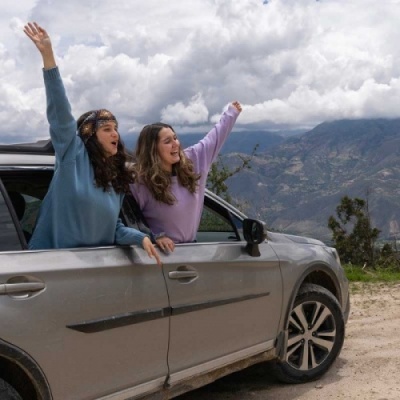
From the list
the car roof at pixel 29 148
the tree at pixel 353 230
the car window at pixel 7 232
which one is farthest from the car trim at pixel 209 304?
the tree at pixel 353 230

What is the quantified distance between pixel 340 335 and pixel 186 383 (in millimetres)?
1629

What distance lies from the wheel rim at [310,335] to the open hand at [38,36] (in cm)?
246

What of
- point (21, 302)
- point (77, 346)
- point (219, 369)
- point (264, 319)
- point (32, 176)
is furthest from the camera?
point (264, 319)

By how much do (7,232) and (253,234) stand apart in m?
1.69

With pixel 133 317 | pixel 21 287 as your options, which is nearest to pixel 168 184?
pixel 133 317

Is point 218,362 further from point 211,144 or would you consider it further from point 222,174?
point 222,174

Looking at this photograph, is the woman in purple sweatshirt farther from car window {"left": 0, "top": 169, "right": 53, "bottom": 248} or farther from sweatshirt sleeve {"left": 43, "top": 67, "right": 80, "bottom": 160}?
sweatshirt sleeve {"left": 43, "top": 67, "right": 80, "bottom": 160}

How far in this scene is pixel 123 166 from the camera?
3.31m

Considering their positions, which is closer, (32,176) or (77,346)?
(77,346)

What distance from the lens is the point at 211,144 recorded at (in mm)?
4066

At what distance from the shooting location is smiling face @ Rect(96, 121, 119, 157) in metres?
3.13

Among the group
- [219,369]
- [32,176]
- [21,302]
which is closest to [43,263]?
[21,302]

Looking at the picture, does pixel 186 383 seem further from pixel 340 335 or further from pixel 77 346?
pixel 340 335

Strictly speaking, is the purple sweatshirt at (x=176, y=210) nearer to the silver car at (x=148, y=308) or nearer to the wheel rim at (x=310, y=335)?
the silver car at (x=148, y=308)
